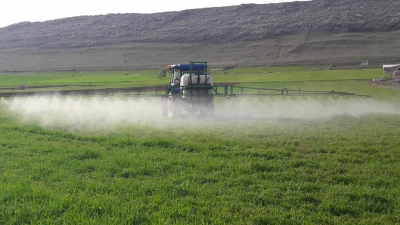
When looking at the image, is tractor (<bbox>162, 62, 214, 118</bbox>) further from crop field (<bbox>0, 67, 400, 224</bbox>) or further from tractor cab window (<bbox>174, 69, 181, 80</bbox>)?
crop field (<bbox>0, 67, 400, 224</bbox>)

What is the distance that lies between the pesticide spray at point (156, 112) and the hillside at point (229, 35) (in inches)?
2950

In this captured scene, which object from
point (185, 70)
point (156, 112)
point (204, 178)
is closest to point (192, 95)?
point (185, 70)

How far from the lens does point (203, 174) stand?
9.00 meters

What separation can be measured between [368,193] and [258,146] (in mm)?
4733

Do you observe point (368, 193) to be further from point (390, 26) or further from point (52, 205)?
point (390, 26)

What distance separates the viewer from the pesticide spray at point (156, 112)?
18969mm

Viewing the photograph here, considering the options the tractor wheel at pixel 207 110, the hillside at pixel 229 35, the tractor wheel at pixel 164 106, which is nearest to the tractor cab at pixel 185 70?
the tractor wheel at pixel 164 106

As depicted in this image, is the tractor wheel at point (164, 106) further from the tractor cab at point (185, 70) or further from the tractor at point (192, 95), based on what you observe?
the tractor cab at point (185, 70)

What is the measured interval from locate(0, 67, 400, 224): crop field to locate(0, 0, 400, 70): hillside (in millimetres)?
87030

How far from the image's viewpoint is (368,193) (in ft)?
24.4

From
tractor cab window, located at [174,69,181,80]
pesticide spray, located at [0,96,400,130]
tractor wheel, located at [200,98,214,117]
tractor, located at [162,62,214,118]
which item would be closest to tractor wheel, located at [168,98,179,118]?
tractor, located at [162,62,214,118]

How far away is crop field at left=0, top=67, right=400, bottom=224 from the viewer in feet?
22.1

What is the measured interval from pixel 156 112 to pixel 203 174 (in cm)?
1515

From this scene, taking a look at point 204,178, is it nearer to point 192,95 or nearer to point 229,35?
point 192,95
